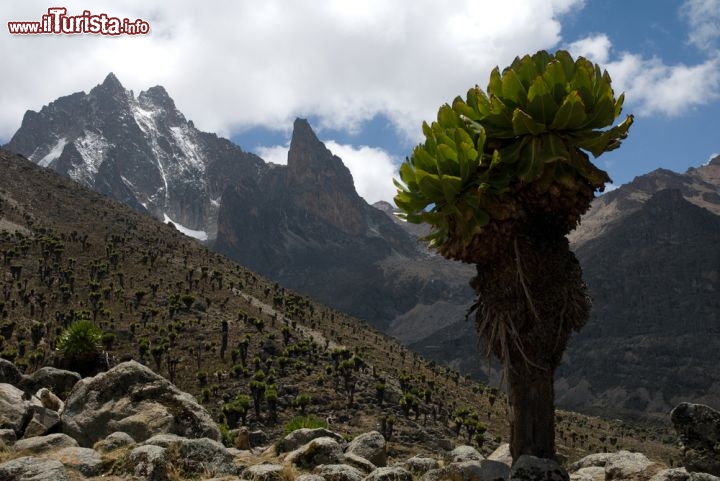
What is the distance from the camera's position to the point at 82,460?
10031 mm

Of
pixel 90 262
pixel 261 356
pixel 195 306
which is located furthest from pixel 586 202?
pixel 90 262

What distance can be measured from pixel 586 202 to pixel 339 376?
205ft

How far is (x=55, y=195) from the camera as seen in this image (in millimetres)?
131000

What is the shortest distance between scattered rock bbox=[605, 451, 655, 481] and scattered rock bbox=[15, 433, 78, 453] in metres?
9.36

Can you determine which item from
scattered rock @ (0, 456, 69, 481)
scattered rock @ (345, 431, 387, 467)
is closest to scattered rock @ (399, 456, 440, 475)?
scattered rock @ (345, 431, 387, 467)

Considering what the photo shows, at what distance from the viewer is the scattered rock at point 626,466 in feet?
29.2

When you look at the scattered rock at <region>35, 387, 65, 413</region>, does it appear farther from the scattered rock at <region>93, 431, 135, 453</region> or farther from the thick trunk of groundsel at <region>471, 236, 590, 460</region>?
the thick trunk of groundsel at <region>471, 236, 590, 460</region>

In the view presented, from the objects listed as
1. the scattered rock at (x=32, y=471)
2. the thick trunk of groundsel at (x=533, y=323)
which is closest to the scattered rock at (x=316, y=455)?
the thick trunk of groundsel at (x=533, y=323)

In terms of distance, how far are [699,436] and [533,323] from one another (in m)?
2.66

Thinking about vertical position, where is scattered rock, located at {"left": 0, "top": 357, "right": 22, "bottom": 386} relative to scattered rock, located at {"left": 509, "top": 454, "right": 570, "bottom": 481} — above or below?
above

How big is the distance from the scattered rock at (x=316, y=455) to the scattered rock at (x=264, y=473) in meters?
1.32

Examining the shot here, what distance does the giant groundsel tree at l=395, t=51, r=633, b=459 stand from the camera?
8.57 m

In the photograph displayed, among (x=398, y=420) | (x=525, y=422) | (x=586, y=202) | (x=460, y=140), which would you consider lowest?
(x=398, y=420)

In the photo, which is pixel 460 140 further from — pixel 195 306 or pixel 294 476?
pixel 195 306
